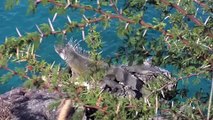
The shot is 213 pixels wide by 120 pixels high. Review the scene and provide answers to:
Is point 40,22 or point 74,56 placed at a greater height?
point 74,56

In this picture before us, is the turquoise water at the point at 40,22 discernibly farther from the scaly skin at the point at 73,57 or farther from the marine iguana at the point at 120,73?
the scaly skin at the point at 73,57

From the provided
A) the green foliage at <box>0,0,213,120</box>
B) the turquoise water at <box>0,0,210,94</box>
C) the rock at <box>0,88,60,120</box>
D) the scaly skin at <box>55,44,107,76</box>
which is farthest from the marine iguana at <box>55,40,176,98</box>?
the turquoise water at <box>0,0,210,94</box>

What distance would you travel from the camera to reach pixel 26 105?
7281 mm

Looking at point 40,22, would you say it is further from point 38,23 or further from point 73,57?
point 73,57

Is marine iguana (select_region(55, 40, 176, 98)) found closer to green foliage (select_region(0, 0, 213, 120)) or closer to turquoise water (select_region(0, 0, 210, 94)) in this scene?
green foliage (select_region(0, 0, 213, 120))

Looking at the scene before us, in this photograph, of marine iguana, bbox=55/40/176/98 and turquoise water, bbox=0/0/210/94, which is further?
turquoise water, bbox=0/0/210/94

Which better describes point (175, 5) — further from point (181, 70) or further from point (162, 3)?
point (181, 70)

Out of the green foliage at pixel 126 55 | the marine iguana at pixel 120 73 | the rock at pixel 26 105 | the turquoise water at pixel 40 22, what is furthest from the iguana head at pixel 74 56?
the turquoise water at pixel 40 22

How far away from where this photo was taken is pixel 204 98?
3486 millimetres

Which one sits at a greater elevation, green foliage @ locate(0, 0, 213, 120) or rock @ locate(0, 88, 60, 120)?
green foliage @ locate(0, 0, 213, 120)

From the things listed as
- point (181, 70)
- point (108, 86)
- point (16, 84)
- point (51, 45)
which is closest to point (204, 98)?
point (181, 70)

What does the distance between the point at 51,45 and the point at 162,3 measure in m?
8.83

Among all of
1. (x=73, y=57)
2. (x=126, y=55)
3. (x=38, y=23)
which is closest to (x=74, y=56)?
(x=73, y=57)

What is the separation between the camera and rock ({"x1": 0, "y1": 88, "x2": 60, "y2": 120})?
680cm
